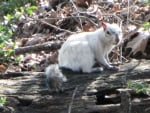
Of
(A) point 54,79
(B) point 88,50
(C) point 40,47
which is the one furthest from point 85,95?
(C) point 40,47

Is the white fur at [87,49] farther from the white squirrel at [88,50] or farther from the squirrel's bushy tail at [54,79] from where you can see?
the squirrel's bushy tail at [54,79]

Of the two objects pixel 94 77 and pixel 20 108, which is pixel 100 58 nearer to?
pixel 94 77

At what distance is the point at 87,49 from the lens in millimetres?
5938

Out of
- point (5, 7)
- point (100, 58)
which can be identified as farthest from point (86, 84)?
point (5, 7)

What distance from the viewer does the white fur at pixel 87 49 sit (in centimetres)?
590

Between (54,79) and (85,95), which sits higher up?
(54,79)

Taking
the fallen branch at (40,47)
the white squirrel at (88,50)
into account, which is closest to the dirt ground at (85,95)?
the white squirrel at (88,50)

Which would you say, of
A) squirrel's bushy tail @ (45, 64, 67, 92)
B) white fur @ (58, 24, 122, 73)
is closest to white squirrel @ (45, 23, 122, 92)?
white fur @ (58, 24, 122, 73)

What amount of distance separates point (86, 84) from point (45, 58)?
6.03ft

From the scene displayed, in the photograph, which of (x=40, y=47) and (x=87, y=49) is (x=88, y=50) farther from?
(x=40, y=47)

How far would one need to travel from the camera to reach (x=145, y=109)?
513 cm

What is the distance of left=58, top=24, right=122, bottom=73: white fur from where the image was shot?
5898 mm

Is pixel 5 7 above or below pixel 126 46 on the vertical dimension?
above

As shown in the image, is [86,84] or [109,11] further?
[109,11]
